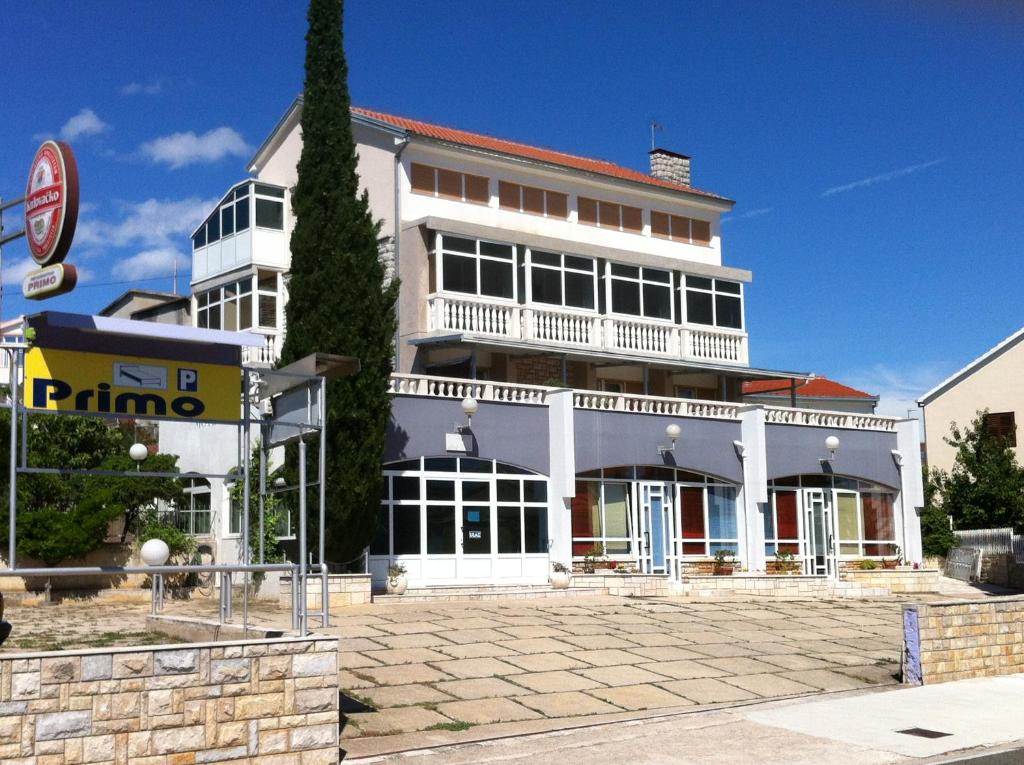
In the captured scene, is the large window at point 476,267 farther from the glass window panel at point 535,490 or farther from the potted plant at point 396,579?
the potted plant at point 396,579

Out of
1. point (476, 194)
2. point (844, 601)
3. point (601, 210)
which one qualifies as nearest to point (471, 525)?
point (844, 601)

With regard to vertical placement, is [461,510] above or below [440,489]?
below

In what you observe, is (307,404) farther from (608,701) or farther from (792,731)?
(792,731)

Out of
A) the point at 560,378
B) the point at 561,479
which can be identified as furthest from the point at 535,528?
the point at 560,378

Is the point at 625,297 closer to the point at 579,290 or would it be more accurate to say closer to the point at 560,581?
the point at 579,290

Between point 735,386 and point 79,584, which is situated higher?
point 735,386

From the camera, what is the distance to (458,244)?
29.4 meters

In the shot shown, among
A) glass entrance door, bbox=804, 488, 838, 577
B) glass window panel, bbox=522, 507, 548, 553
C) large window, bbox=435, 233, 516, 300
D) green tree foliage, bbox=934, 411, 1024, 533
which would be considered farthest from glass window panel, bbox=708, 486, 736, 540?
green tree foliage, bbox=934, 411, 1024, 533

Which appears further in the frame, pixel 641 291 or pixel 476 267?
pixel 641 291

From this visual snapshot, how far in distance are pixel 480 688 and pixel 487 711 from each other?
966 mm

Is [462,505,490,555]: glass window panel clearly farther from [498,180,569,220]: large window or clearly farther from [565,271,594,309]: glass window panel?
[498,180,569,220]: large window

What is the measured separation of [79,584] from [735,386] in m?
19.3

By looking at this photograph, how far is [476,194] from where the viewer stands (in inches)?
1232

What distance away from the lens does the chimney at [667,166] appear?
132ft
